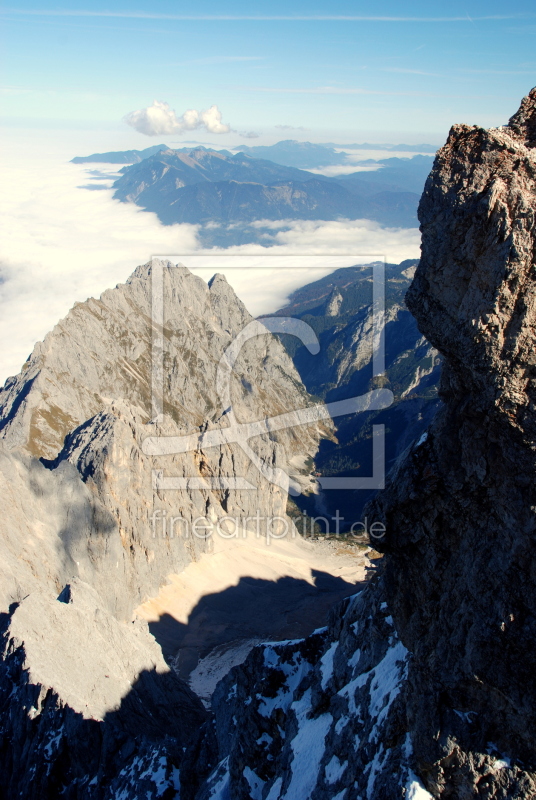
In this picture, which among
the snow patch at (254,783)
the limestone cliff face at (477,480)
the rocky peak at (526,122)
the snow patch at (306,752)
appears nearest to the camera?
the limestone cliff face at (477,480)

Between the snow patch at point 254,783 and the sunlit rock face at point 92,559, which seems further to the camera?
the sunlit rock face at point 92,559

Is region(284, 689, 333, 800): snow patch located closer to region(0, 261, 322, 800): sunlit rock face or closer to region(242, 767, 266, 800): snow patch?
region(242, 767, 266, 800): snow patch

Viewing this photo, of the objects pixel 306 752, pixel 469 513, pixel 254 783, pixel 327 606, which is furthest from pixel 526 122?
pixel 327 606

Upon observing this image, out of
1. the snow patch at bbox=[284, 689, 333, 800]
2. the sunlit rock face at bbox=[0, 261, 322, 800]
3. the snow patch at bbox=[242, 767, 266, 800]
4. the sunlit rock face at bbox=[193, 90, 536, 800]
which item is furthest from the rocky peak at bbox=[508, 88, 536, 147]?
the sunlit rock face at bbox=[0, 261, 322, 800]

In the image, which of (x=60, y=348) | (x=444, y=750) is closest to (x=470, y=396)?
(x=444, y=750)

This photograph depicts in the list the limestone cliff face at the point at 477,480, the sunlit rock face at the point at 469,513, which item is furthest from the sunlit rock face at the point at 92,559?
the limestone cliff face at the point at 477,480

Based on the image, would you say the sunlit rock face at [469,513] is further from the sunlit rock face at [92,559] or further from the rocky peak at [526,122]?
the sunlit rock face at [92,559]

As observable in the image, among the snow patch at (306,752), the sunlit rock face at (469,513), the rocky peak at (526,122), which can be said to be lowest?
the snow patch at (306,752)

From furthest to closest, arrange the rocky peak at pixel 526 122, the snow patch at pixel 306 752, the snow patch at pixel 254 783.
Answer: the snow patch at pixel 254 783
the snow patch at pixel 306 752
the rocky peak at pixel 526 122
